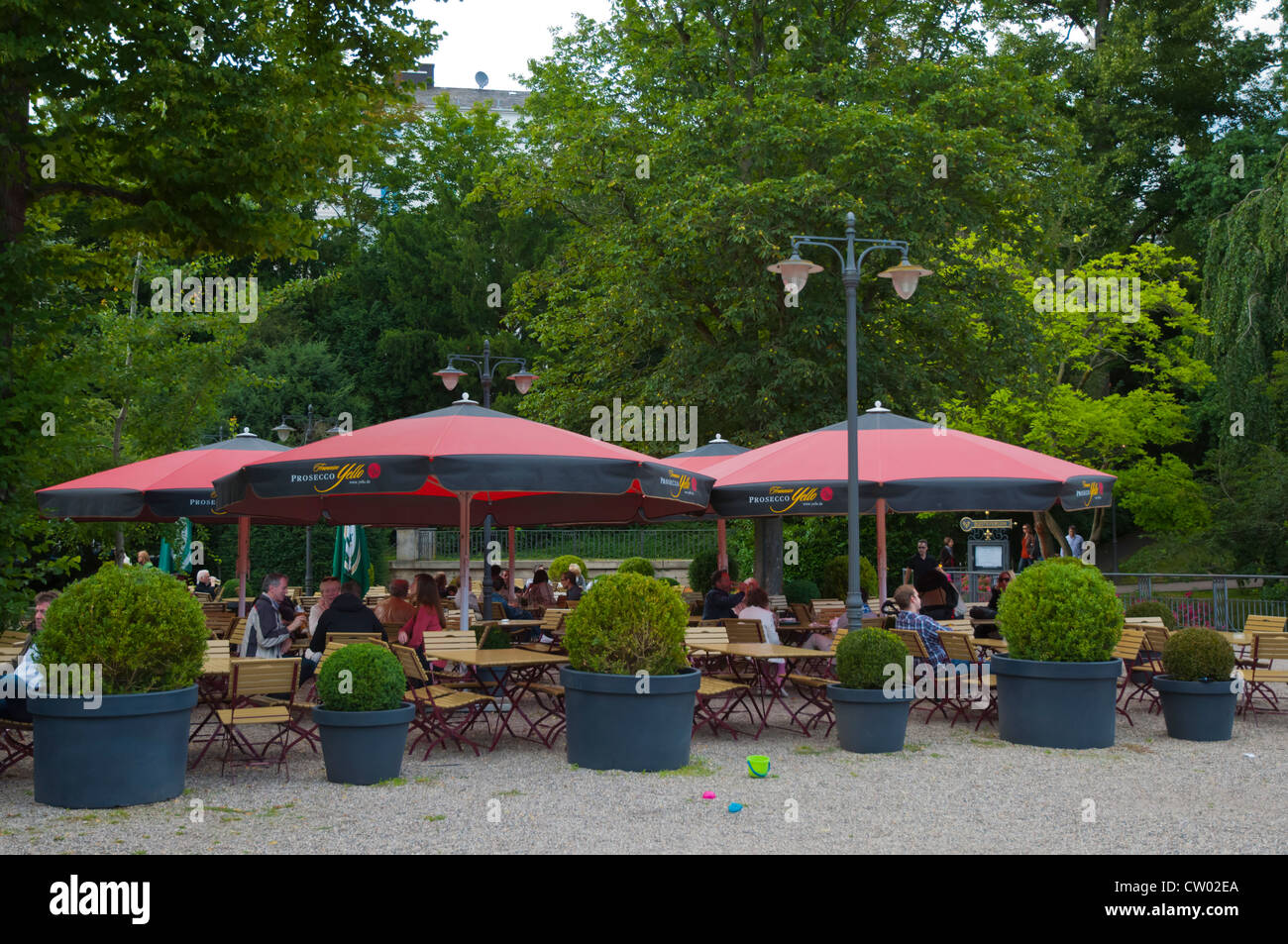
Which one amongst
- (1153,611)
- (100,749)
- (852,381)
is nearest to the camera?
(100,749)

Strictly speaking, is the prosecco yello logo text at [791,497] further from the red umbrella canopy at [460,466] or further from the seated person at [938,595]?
the seated person at [938,595]

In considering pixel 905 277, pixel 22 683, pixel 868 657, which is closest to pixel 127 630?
pixel 22 683

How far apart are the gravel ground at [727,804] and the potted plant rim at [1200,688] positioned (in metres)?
0.42

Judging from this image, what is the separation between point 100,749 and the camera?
771 centimetres

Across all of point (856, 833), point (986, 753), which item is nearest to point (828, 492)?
point (986, 753)

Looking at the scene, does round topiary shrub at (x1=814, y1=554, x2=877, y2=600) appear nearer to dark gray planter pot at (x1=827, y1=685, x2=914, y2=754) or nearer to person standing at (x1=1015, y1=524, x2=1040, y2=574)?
person standing at (x1=1015, y1=524, x2=1040, y2=574)

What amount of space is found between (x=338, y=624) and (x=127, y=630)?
3475 mm

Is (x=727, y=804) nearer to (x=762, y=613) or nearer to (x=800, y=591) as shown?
(x=762, y=613)

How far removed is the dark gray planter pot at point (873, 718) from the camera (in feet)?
32.9

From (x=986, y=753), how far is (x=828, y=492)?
143 inches

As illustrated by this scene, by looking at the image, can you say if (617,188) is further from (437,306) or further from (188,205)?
(437,306)

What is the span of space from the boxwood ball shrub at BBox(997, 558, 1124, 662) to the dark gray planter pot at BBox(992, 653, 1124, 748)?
0.11 metres

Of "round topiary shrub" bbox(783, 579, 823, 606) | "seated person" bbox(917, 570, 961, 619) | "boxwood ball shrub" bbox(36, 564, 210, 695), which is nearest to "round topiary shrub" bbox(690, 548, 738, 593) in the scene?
"round topiary shrub" bbox(783, 579, 823, 606)

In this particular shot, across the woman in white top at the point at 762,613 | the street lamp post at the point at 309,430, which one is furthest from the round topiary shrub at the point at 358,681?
Result: the street lamp post at the point at 309,430
